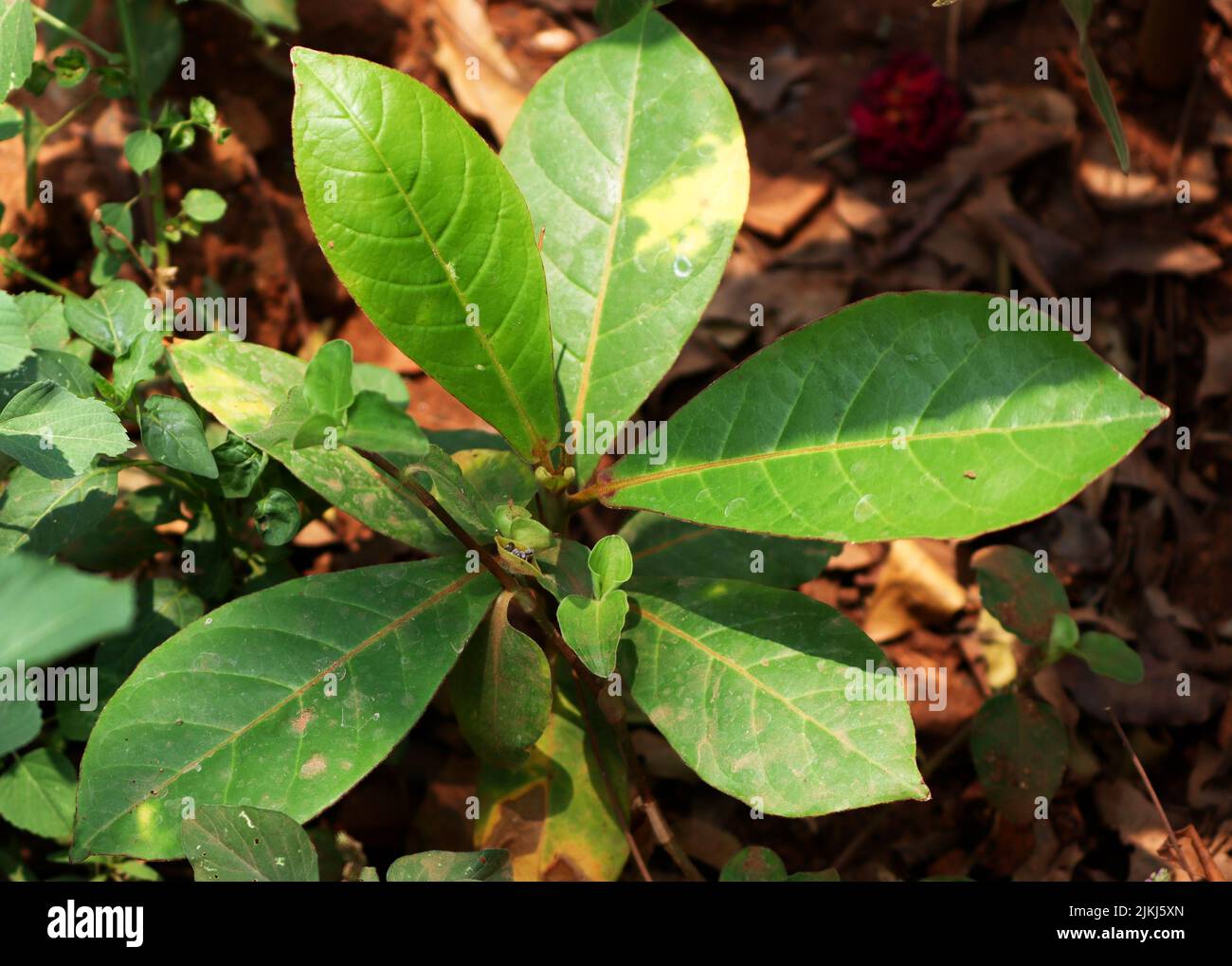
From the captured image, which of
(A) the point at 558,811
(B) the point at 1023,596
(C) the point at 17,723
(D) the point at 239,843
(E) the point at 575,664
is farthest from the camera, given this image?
(B) the point at 1023,596

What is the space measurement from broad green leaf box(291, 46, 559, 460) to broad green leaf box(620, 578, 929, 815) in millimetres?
419

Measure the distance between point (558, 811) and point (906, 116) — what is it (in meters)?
2.01

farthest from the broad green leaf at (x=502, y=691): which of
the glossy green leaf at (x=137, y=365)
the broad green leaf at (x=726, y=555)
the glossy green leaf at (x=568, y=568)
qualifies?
the glossy green leaf at (x=137, y=365)

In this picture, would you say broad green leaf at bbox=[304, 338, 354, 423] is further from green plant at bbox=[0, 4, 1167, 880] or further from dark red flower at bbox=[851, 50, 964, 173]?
dark red flower at bbox=[851, 50, 964, 173]

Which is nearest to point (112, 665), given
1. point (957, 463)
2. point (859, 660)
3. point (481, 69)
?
point (859, 660)

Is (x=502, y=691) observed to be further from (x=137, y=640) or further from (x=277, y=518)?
(x=137, y=640)

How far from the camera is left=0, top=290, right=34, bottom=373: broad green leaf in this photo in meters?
1.52

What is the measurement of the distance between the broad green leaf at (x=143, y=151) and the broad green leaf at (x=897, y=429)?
1041 mm

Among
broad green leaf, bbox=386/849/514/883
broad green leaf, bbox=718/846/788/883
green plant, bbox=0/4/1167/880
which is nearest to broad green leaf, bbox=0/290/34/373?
green plant, bbox=0/4/1167/880

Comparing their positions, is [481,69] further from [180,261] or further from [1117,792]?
[1117,792]

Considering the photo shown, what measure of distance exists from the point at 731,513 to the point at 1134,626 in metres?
1.36

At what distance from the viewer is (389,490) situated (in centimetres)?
172

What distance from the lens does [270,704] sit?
1463mm

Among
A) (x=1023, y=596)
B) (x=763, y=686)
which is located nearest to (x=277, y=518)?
(x=763, y=686)
